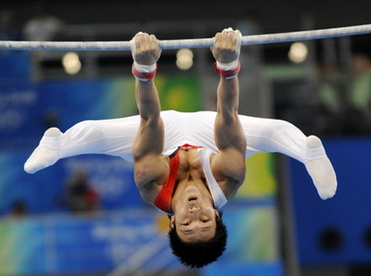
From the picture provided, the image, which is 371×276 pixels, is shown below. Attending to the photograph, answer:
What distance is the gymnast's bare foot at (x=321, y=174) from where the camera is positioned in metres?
6.49

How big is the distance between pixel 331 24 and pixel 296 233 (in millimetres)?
4990

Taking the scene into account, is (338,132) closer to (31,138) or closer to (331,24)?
(331,24)

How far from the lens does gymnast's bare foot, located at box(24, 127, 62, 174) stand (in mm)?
6578

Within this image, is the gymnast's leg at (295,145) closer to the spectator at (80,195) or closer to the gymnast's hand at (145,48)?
the gymnast's hand at (145,48)

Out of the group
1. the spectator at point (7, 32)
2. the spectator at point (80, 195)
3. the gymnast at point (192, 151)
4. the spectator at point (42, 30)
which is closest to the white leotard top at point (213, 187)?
the gymnast at point (192, 151)

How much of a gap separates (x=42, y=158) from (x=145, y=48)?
145cm

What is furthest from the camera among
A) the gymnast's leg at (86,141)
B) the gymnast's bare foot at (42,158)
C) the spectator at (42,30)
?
the spectator at (42,30)

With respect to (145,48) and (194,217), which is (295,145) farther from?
(145,48)

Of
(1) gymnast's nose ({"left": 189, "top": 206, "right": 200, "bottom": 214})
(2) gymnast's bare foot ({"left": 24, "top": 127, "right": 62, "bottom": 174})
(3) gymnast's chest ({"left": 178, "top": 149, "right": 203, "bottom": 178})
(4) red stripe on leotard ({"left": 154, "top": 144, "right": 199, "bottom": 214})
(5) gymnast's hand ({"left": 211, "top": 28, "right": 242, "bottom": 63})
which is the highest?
(5) gymnast's hand ({"left": 211, "top": 28, "right": 242, "bottom": 63})

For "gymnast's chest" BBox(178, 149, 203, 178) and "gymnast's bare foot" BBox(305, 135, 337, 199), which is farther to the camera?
"gymnast's chest" BBox(178, 149, 203, 178)

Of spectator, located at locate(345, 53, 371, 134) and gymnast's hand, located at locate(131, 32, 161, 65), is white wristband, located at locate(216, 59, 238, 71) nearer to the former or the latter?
gymnast's hand, located at locate(131, 32, 161, 65)

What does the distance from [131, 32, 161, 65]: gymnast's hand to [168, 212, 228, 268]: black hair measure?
155 centimetres

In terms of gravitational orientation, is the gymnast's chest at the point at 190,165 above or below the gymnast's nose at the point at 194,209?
above

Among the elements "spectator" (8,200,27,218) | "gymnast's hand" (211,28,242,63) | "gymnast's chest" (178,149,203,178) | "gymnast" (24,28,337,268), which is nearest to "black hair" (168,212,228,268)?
"gymnast" (24,28,337,268)
